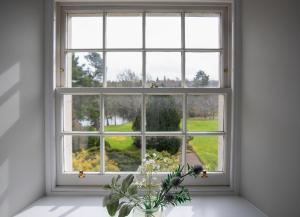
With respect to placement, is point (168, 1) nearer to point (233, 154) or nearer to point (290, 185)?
point (233, 154)

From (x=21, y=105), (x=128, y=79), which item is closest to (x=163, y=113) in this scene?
(x=128, y=79)

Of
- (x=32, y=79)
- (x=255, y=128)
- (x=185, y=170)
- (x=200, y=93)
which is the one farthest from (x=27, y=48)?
(x=255, y=128)

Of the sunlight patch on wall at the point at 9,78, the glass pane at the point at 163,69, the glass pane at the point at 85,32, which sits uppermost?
the glass pane at the point at 85,32

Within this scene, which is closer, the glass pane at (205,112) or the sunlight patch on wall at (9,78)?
the sunlight patch on wall at (9,78)

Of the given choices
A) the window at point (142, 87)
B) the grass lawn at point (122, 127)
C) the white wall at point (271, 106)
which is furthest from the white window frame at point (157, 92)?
the grass lawn at point (122, 127)

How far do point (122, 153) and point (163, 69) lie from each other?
61 cm

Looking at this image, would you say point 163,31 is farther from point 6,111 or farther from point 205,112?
point 6,111

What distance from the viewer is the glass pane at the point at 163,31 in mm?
1994

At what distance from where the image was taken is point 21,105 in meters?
1.66

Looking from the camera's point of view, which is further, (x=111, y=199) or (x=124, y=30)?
(x=124, y=30)

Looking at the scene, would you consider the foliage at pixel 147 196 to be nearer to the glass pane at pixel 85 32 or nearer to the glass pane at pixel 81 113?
the glass pane at pixel 81 113

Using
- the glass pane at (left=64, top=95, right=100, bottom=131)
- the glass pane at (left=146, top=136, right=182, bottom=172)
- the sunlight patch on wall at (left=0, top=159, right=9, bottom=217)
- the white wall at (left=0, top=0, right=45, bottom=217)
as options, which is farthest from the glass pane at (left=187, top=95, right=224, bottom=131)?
the sunlight patch on wall at (left=0, top=159, right=9, bottom=217)

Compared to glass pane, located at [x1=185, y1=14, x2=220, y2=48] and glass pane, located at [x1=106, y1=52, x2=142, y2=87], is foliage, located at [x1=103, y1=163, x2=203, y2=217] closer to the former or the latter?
glass pane, located at [x1=106, y1=52, x2=142, y2=87]

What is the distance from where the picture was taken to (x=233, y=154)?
191cm
